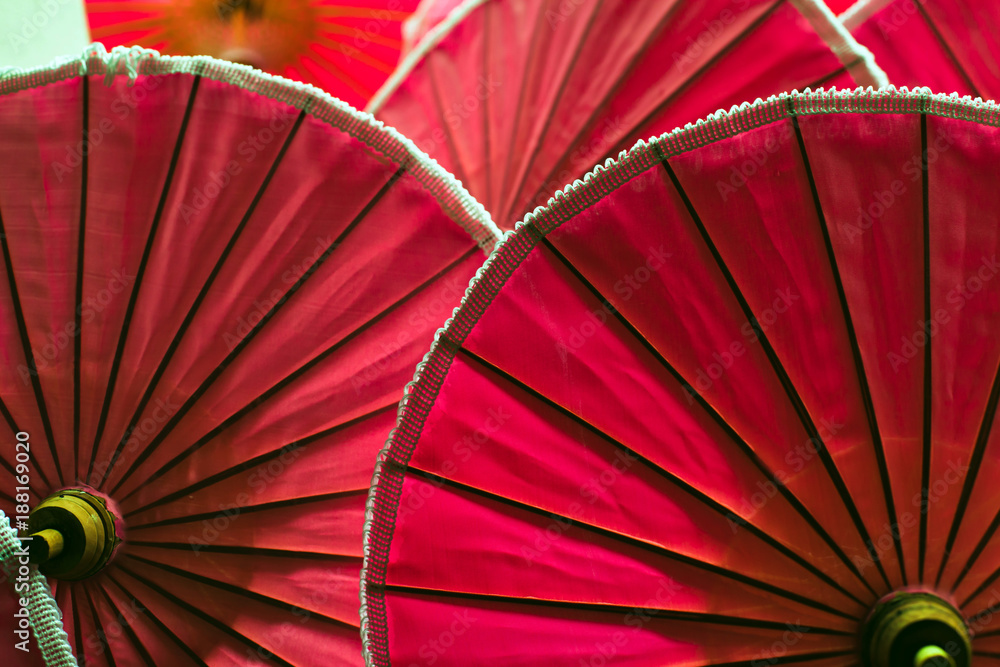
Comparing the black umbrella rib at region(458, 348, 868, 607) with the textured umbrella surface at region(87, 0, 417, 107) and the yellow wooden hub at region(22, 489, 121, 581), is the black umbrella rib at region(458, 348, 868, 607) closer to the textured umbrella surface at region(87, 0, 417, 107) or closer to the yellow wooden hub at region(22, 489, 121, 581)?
the yellow wooden hub at region(22, 489, 121, 581)

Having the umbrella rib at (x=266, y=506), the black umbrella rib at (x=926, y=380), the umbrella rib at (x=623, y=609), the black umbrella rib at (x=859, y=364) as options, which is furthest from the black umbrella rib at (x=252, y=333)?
the black umbrella rib at (x=926, y=380)

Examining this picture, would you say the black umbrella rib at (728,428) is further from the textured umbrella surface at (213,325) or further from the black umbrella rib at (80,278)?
the black umbrella rib at (80,278)

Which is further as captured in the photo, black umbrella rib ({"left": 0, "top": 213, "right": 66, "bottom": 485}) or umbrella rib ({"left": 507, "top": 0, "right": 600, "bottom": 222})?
umbrella rib ({"left": 507, "top": 0, "right": 600, "bottom": 222})

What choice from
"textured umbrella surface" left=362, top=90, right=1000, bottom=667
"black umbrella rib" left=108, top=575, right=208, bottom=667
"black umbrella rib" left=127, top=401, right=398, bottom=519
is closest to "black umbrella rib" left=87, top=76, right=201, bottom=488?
"black umbrella rib" left=127, top=401, right=398, bottom=519

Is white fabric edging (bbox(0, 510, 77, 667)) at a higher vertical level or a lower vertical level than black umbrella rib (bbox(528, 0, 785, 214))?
lower

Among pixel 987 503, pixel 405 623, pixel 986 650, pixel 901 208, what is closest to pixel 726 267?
pixel 901 208

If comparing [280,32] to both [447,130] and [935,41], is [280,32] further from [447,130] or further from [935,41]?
[935,41]

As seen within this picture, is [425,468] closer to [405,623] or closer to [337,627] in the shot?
[405,623]
